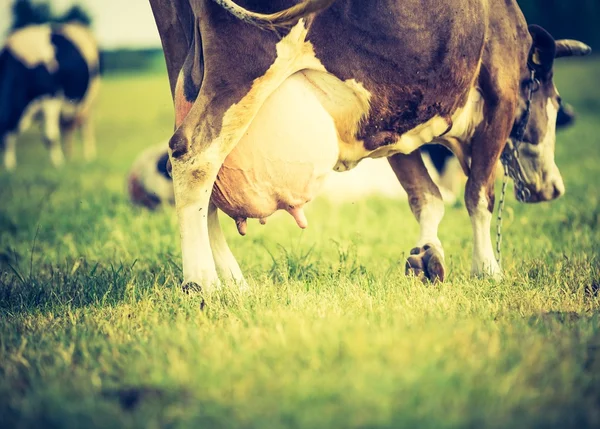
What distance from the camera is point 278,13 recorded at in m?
3.24

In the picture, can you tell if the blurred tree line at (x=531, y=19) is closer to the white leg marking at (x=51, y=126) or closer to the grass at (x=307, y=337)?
the grass at (x=307, y=337)

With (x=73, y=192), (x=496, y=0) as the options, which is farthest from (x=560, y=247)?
(x=73, y=192)

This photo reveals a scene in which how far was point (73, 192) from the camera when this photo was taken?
820 cm

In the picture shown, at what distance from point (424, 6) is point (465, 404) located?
2207 mm

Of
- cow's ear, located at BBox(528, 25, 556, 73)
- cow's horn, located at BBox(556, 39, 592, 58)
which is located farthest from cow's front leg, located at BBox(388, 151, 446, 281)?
cow's horn, located at BBox(556, 39, 592, 58)

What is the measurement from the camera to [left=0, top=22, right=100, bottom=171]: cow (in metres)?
12.3

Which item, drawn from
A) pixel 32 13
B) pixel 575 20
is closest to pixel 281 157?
pixel 575 20

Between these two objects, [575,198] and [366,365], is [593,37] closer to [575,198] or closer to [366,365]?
[575,198]

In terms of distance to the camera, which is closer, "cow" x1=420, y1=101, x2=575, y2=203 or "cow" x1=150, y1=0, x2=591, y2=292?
"cow" x1=150, y1=0, x2=591, y2=292

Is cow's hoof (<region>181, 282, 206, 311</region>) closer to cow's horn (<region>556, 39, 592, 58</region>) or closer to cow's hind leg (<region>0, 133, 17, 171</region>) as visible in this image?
cow's horn (<region>556, 39, 592, 58</region>)

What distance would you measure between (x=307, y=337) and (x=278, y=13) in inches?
59.1

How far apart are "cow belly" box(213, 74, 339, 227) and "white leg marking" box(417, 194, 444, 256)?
0.94 m

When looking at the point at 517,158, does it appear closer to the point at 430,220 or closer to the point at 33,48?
the point at 430,220

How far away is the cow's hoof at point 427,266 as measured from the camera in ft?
13.2
